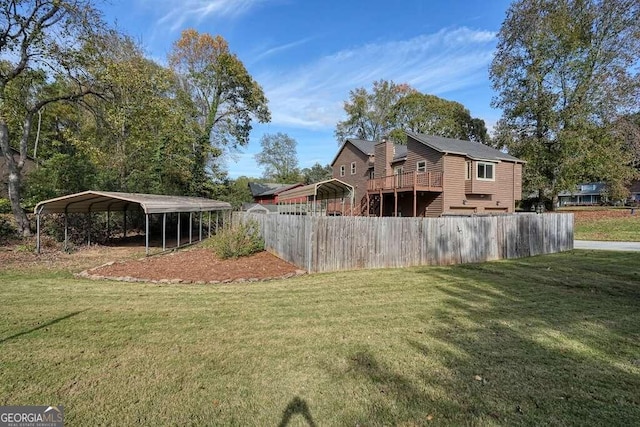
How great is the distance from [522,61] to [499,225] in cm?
2498

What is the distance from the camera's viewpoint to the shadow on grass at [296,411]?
8.68ft

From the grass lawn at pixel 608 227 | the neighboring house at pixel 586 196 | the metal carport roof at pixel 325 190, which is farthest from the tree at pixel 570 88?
the neighboring house at pixel 586 196

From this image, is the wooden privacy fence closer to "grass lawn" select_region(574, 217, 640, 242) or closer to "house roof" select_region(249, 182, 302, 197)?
"grass lawn" select_region(574, 217, 640, 242)

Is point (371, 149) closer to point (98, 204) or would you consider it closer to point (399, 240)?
point (399, 240)

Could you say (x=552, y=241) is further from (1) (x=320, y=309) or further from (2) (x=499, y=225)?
(1) (x=320, y=309)

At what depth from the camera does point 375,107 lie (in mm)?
47156

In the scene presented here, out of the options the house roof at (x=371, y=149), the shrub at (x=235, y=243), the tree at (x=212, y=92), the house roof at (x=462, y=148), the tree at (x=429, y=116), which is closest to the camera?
the shrub at (x=235, y=243)

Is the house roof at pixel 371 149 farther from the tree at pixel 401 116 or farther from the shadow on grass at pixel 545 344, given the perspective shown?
the shadow on grass at pixel 545 344

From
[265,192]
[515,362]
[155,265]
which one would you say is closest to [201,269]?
[155,265]

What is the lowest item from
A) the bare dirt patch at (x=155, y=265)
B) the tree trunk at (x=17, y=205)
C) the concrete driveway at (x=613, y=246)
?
the bare dirt patch at (x=155, y=265)

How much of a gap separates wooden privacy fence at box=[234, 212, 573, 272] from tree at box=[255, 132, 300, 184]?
5638 cm

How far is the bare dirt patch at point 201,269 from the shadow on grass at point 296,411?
544cm

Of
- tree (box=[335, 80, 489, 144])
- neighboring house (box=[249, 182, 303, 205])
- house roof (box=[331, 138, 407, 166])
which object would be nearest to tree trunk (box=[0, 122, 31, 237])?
house roof (box=[331, 138, 407, 166])

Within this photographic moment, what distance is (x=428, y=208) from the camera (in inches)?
911
